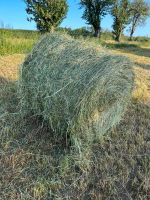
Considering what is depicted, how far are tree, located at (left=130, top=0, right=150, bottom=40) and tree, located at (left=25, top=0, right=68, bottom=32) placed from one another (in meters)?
16.7

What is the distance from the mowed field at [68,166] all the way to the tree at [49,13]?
22273 mm

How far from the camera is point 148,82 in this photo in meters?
9.03

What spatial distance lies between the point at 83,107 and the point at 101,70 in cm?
56

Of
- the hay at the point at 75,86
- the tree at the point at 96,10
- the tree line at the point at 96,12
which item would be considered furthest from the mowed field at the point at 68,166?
the tree at the point at 96,10

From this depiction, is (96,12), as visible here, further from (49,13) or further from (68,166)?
(68,166)

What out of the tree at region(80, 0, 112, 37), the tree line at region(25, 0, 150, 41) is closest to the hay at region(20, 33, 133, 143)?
the tree line at region(25, 0, 150, 41)

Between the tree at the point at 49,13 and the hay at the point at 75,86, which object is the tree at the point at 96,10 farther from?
the hay at the point at 75,86

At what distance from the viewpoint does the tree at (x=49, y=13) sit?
2744cm

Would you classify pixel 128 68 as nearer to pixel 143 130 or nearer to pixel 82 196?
pixel 143 130

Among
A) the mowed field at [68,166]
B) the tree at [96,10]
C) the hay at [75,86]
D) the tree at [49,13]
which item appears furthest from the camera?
the tree at [96,10]

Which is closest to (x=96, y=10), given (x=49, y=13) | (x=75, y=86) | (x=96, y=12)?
(x=96, y=12)

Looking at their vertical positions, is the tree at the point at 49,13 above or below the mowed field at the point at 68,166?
above

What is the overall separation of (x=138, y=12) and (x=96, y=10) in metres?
7.85

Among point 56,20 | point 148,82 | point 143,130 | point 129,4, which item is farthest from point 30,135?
point 129,4
